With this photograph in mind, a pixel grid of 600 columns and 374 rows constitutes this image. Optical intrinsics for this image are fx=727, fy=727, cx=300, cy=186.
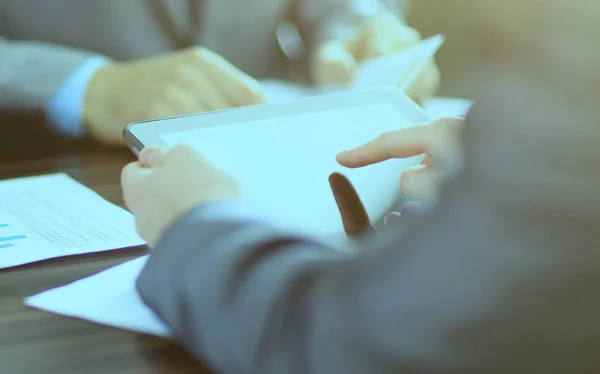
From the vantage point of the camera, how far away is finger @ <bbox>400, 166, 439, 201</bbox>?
454mm

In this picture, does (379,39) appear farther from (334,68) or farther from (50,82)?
(50,82)

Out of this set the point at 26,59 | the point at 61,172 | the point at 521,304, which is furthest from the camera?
the point at 26,59

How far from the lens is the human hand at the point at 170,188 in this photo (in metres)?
0.32

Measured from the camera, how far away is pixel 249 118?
0.51 metres

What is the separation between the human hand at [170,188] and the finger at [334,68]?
0.49 meters

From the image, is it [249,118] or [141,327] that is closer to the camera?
[141,327]

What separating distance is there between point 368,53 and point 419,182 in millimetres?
518

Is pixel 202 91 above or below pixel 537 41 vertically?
below

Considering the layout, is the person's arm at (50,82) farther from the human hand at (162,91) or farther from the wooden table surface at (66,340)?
the wooden table surface at (66,340)

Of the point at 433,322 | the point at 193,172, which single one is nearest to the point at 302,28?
the point at 193,172

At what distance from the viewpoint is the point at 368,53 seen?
3.12ft

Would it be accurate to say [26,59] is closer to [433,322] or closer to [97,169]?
[97,169]

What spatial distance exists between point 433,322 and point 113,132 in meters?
0.64

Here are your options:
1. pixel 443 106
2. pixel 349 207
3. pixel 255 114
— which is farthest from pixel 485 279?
pixel 443 106
